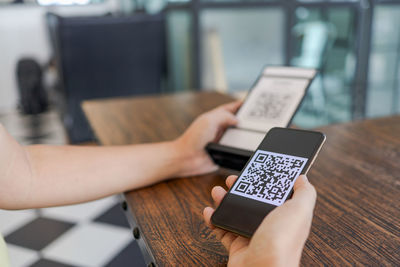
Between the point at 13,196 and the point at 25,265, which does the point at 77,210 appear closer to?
the point at 25,265

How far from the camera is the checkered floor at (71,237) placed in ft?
5.31

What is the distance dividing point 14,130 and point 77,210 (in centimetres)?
179

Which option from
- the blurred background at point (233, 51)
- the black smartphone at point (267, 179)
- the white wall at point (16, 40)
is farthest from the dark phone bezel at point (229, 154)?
the white wall at point (16, 40)

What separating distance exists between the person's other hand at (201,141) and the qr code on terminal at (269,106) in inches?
1.9

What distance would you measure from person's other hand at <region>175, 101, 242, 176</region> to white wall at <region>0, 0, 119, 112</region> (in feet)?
12.6

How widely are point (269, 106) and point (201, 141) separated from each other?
0.54 ft

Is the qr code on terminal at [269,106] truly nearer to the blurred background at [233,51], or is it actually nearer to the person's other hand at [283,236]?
the person's other hand at [283,236]

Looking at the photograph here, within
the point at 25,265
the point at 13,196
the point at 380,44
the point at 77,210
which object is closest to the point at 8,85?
the point at 77,210

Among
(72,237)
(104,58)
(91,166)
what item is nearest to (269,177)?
(91,166)

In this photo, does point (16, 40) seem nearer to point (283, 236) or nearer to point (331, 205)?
point (331, 205)

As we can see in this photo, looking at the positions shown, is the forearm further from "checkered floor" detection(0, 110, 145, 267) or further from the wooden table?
"checkered floor" detection(0, 110, 145, 267)

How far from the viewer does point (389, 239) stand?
558 millimetres

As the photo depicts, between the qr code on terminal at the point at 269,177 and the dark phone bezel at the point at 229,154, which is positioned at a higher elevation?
the qr code on terminal at the point at 269,177

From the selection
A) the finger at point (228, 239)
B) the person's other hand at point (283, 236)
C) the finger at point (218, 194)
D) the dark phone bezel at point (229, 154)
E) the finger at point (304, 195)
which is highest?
the finger at point (304, 195)
